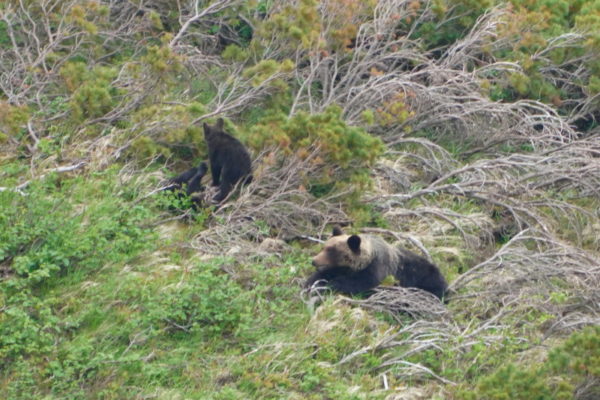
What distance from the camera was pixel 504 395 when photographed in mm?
8031

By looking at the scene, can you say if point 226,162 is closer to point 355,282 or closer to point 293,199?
point 293,199

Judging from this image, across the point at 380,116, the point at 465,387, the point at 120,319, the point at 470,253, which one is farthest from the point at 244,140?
the point at 465,387

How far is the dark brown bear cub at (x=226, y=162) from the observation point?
1130 centimetres

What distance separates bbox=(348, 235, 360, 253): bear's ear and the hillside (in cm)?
48

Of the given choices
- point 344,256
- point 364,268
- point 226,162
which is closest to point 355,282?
point 364,268

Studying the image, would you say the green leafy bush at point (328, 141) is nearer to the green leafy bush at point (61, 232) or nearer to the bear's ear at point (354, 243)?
the bear's ear at point (354, 243)

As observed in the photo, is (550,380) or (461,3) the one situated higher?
(461,3)

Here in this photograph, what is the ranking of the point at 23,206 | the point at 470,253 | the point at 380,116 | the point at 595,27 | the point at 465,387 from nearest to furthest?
the point at 465,387 < the point at 23,206 < the point at 470,253 < the point at 380,116 < the point at 595,27

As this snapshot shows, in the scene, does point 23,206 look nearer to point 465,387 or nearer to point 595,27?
point 465,387

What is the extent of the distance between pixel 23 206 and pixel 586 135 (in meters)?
8.09

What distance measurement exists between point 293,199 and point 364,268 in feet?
5.18

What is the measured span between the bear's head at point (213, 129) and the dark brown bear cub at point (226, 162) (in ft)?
0.04

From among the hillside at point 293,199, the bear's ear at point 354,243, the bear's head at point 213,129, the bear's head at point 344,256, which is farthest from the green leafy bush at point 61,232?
the bear's ear at point 354,243

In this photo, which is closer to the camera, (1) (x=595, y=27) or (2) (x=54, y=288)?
(2) (x=54, y=288)
